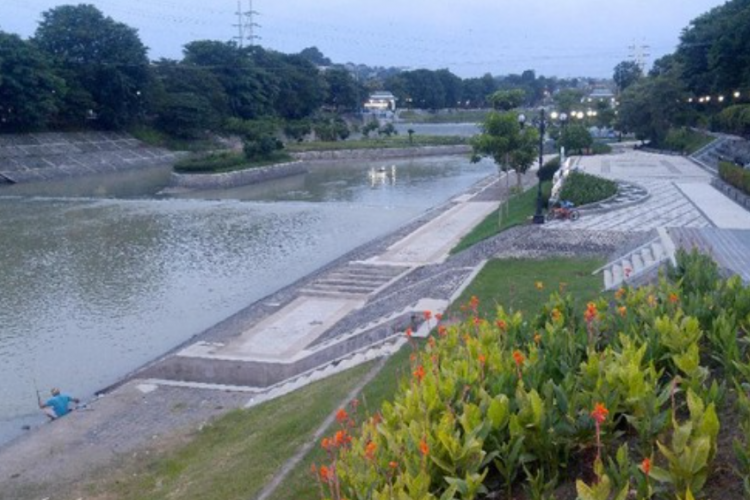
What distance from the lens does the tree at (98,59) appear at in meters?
54.0

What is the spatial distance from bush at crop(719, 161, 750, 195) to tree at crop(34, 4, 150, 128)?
136ft

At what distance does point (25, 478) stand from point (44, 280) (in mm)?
11032

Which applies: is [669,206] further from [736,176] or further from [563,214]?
[736,176]

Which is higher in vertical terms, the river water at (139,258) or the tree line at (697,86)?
the tree line at (697,86)

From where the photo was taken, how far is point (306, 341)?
1320 cm

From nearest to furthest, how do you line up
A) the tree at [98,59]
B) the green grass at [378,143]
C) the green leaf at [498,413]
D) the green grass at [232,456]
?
1. the green leaf at [498,413]
2. the green grass at [232,456]
3. the tree at [98,59]
4. the green grass at [378,143]

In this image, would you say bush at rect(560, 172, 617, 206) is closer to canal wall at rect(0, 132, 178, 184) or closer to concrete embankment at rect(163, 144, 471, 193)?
concrete embankment at rect(163, 144, 471, 193)

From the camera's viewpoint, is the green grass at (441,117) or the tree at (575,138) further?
the green grass at (441,117)

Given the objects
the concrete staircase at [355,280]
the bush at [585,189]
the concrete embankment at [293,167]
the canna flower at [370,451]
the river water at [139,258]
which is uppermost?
the canna flower at [370,451]

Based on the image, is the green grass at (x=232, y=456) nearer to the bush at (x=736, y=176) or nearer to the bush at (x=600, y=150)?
the bush at (x=736, y=176)

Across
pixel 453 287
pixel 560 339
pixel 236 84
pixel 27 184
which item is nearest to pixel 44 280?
pixel 453 287

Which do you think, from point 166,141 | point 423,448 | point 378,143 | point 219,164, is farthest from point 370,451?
point 378,143

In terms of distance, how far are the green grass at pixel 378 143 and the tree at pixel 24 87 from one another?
15.1m

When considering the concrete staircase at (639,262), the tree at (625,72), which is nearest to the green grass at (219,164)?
the concrete staircase at (639,262)
